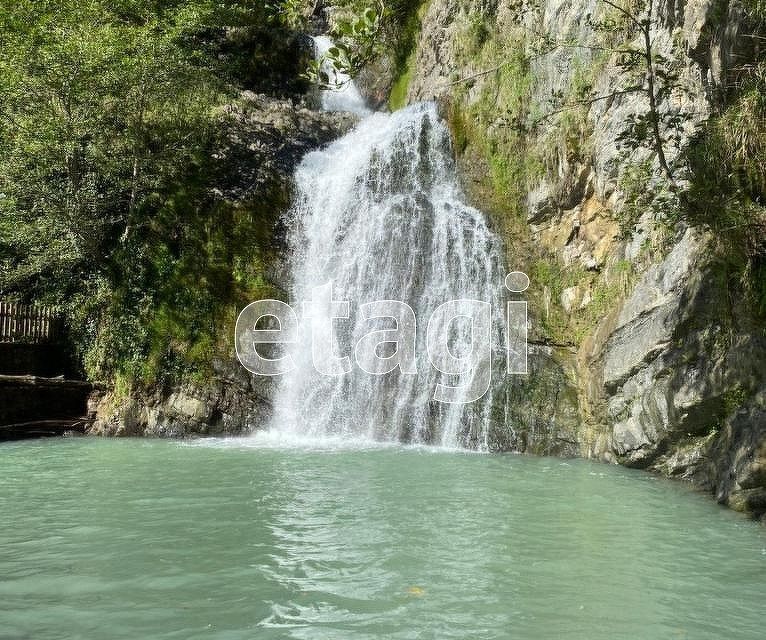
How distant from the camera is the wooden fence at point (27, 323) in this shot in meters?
13.8

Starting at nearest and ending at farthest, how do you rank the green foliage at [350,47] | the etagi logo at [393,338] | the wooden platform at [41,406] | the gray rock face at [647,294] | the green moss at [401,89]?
the green foliage at [350,47] < the gray rock face at [647,294] < the etagi logo at [393,338] < the wooden platform at [41,406] < the green moss at [401,89]

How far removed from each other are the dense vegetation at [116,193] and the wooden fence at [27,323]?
34cm

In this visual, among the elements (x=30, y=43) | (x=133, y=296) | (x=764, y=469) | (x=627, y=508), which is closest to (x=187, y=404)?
(x=133, y=296)

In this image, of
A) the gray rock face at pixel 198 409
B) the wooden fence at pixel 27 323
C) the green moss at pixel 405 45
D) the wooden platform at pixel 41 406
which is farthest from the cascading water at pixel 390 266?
the wooden fence at pixel 27 323

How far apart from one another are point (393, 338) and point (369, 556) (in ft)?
24.4

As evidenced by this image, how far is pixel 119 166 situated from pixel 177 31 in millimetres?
3121

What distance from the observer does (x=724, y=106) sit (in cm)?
885

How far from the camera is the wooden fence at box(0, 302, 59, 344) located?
1384 centimetres

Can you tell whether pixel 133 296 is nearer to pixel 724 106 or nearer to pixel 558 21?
pixel 558 21

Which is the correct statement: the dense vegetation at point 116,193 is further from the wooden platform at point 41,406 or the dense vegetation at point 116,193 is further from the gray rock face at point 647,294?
the gray rock face at point 647,294

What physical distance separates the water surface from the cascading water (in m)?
2.90

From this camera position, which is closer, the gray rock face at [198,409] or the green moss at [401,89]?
the gray rock face at [198,409]

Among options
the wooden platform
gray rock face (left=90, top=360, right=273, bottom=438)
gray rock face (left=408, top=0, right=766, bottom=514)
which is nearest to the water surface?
gray rock face (left=408, top=0, right=766, bottom=514)

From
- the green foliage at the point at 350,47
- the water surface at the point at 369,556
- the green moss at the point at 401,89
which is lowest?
the water surface at the point at 369,556
